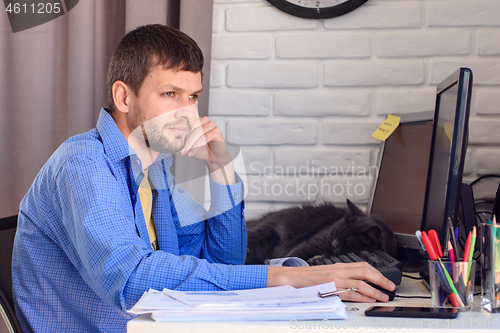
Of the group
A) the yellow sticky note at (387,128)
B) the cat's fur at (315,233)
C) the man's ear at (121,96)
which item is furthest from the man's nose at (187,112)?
the yellow sticky note at (387,128)

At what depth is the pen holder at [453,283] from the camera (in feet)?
1.96

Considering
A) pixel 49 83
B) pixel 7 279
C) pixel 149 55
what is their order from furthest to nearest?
pixel 49 83 < pixel 149 55 < pixel 7 279

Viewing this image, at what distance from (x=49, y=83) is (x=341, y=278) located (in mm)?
1300

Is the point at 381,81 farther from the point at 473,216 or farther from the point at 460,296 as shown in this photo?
the point at 460,296

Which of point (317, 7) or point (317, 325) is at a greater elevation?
→ point (317, 7)

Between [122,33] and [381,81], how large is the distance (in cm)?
95

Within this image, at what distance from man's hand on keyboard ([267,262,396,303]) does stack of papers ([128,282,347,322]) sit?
0.22 ft

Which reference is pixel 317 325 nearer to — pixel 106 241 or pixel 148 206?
pixel 106 241

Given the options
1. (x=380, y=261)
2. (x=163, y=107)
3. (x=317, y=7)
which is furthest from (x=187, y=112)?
(x=317, y=7)

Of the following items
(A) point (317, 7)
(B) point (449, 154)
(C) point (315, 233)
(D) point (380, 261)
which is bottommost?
(C) point (315, 233)

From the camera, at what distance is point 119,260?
605 millimetres

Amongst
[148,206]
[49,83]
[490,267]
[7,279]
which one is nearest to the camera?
[490,267]

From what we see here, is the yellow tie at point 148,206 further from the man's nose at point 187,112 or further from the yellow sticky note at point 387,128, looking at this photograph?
the yellow sticky note at point 387,128

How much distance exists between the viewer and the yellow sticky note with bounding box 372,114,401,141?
50.9 inches
